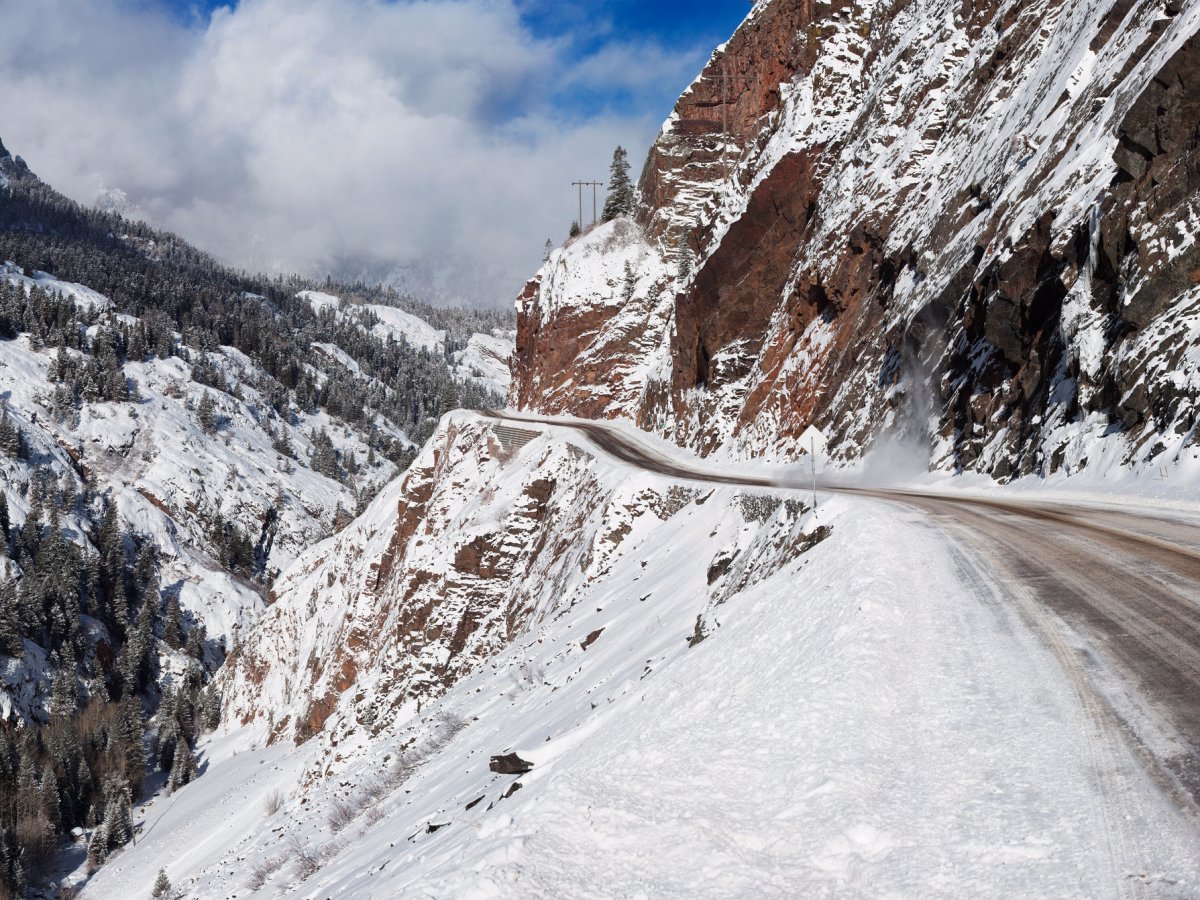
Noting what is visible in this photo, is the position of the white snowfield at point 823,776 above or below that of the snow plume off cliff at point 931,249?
below

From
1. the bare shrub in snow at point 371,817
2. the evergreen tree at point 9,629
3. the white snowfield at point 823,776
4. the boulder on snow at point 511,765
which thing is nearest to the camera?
the white snowfield at point 823,776

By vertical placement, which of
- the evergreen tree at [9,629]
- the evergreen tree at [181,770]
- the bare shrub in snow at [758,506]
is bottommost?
the evergreen tree at [181,770]

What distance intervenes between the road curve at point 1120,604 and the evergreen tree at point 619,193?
7110 centimetres

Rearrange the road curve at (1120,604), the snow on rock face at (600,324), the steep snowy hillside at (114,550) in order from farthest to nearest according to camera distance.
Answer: the steep snowy hillside at (114,550) → the snow on rock face at (600,324) → the road curve at (1120,604)

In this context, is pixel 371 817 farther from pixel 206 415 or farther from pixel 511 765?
pixel 206 415

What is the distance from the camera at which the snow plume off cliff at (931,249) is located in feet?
53.7

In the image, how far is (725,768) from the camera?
5.32m

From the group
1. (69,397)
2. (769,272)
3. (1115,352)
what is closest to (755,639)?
(1115,352)

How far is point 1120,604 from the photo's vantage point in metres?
6.96

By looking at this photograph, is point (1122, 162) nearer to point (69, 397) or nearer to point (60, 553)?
point (60, 553)

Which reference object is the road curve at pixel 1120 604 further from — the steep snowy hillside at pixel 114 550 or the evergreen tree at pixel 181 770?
the evergreen tree at pixel 181 770

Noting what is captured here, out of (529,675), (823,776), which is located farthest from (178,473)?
(823,776)

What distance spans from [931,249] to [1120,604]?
81.5ft

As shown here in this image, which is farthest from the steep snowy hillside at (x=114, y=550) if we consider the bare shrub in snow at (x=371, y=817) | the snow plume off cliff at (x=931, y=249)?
the bare shrub in snow at (x=371, y=817)
